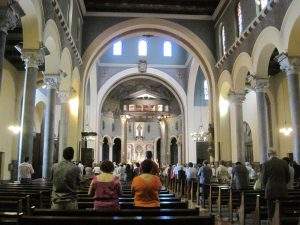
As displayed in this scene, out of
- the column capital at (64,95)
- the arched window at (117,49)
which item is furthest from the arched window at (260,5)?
the arched window at (117,49)

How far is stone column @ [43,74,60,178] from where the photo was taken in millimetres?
13484

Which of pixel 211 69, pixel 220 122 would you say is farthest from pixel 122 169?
pixel 211 69

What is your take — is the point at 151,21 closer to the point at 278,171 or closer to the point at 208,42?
the point at 208,42

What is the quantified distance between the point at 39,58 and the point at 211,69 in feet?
36.6

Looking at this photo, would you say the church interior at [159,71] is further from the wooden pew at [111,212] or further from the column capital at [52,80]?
the wooden pew at [111,212]

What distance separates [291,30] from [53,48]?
28.3 ft

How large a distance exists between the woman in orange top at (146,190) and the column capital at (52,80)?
34.0 ft

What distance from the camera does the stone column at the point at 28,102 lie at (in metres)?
11.1

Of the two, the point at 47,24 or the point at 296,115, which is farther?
the point at 47,24

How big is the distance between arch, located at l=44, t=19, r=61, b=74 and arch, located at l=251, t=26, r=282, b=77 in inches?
307

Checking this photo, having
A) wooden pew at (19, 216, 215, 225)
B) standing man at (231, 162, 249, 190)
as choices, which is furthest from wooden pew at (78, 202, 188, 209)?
standing man at (231, 162, 249, 190)

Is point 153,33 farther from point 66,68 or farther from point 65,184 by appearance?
point 65,184

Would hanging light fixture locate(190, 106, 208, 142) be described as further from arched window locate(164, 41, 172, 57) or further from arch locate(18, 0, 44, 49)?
arch locate(18, 0, 44, 49)

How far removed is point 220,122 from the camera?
19.4 m
